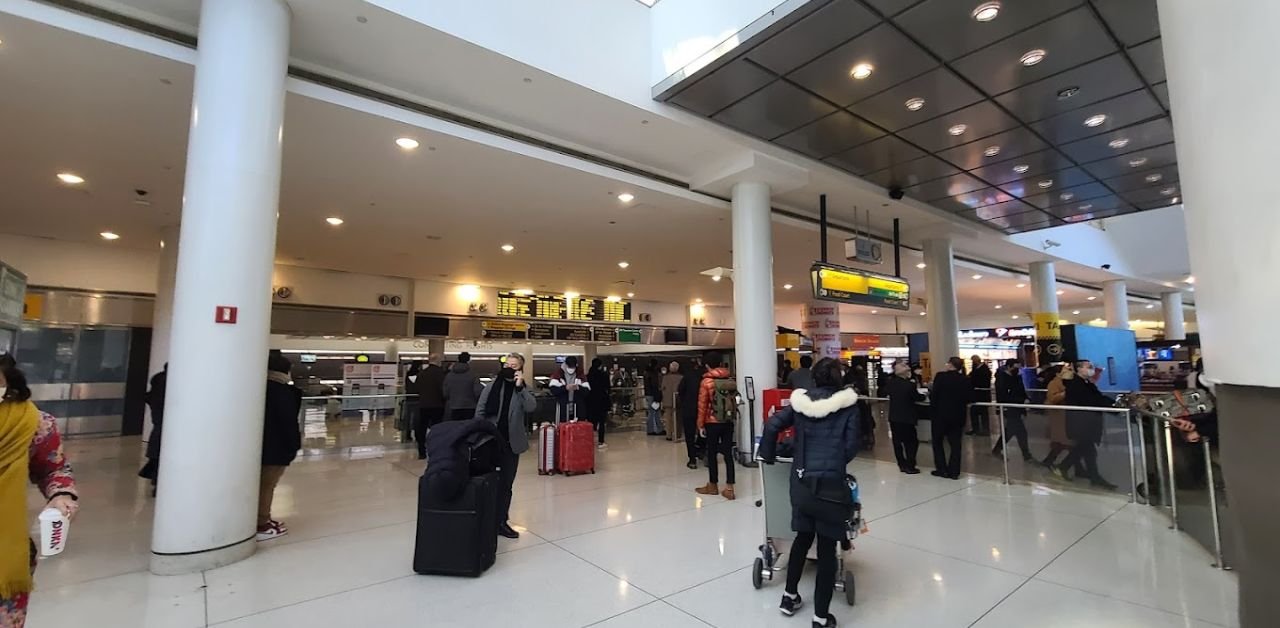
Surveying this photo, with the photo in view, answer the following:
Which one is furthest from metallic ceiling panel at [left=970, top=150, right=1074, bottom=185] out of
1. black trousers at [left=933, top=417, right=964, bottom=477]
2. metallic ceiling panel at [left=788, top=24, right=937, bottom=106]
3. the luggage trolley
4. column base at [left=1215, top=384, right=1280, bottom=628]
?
the luggage trolley

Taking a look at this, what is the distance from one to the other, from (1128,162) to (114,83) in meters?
12.3

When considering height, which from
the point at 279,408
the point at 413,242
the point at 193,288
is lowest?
the point at 279,408

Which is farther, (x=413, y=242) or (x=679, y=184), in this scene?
(x=413, y=242)

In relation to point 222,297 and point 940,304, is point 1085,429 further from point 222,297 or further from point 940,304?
point 222,297

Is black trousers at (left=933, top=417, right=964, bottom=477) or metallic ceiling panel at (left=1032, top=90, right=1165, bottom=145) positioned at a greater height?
metallic ceiling panel at (left=1032, top=90, right=1165, bottom=145)

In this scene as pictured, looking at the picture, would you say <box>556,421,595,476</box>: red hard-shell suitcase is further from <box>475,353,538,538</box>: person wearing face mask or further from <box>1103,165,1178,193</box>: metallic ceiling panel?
<box>1103,165,1178,193</box>: metallic ceiling panel

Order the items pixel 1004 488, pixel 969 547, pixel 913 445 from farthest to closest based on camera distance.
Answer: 1. pixel 913 445
2. pixel 1004 488
3. pixel 969 547

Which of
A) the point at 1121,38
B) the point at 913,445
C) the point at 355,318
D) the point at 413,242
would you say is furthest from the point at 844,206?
the point at 355,318

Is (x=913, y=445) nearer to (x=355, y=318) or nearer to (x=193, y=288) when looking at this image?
(x=193, y=288)

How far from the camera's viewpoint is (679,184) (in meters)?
8.64

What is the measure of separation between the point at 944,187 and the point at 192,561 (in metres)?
10.3

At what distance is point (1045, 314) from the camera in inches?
547

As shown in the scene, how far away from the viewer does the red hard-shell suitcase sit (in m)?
7.70

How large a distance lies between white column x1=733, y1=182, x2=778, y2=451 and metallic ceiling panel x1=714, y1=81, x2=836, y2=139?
46.6 inches
